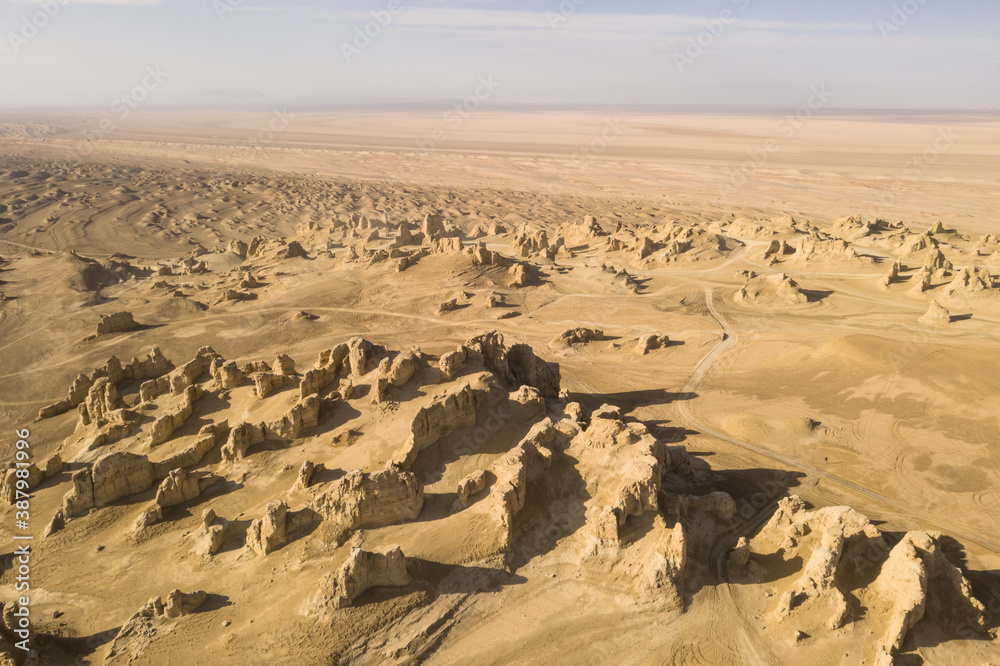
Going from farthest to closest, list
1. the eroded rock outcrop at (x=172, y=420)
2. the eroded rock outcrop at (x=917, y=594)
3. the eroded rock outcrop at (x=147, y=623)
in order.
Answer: the eroded rock outcrop at (x=172, y=420) → the eroded rock outcrop at (x=917, y=594) → the eroded rock outcrop at (x=147, y=623)

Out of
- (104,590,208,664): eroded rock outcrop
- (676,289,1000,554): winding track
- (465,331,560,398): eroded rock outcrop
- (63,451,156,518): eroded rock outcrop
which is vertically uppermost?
(465,331,560,398): eroded rock outcrop

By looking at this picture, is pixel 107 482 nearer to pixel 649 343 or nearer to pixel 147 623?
pixel 147 623

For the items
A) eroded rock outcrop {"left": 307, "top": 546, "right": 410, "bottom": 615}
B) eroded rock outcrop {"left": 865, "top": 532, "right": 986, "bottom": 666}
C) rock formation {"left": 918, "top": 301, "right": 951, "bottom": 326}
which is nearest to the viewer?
eroded rock outcrop {"left": 307, "top": 546, "right": 410, "bottom": 615}

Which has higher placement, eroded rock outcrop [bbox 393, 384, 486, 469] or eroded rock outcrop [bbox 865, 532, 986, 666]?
eroded rock outcrop [bbox 393, 384, 486, 469]

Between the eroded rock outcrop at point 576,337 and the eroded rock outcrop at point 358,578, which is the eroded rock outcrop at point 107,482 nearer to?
the eroded rock outcrop at point 358,578

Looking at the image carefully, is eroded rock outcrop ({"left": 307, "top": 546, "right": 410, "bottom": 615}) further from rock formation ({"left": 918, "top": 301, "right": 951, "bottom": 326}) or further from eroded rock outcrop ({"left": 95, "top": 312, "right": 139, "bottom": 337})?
rock formation ({"left": 918, "top": 301, "right": 951, "bottom": 326})

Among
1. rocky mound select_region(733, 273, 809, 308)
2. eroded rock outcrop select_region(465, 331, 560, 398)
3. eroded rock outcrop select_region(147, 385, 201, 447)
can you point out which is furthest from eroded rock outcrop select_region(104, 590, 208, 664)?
rocky mound select_region(733, 273, 809, 308)

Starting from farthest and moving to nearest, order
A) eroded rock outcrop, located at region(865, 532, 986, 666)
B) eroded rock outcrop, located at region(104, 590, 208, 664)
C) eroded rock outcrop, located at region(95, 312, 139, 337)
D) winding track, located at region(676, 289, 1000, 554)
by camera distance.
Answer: eroded rock outcrop, located at region(95, 312, 139, 337), winding track, located at region(676, 289, 1000, 554), eroded rock outcrop, located at region(865, 532, 986, 666), eroded rock outcrop, located at region(104, 590, 208, 664)

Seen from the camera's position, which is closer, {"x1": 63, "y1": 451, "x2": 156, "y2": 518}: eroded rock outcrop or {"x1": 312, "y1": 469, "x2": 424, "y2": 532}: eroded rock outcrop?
{"x1": 312, "y1": 469, "x2": 424, "y2": 532}: eroded rock outcrop

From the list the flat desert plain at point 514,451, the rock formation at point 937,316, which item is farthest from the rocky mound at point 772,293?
the rock formation at point 937,316
